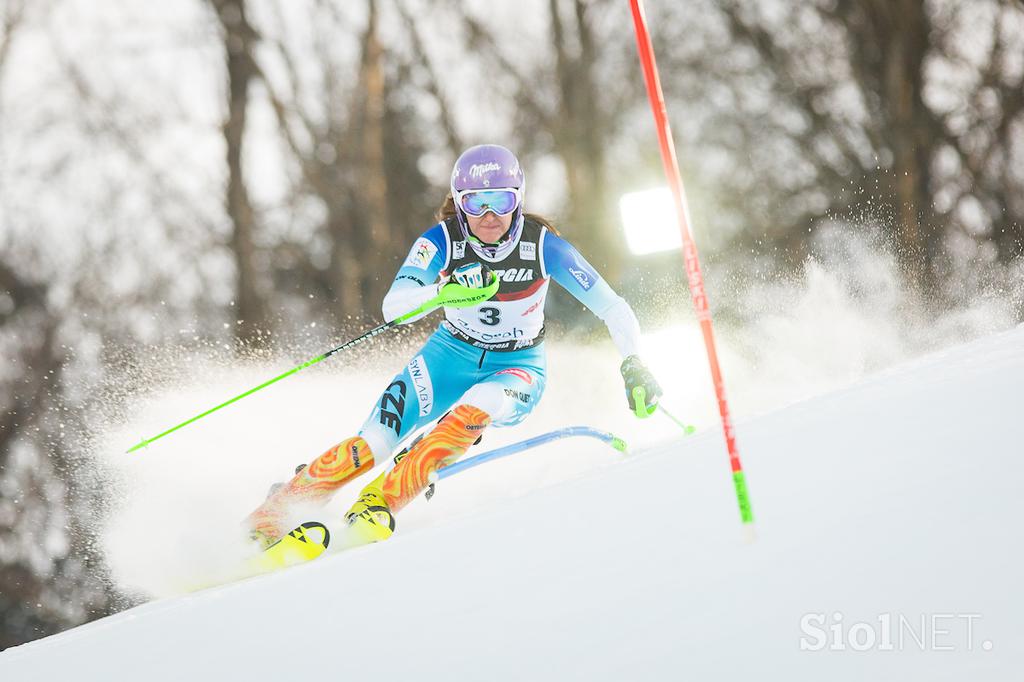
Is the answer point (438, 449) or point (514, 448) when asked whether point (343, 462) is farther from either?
point (514, 448)

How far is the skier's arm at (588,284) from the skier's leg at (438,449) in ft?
1.70

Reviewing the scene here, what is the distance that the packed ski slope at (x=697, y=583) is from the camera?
1703 millimetres

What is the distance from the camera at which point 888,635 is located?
165 centimetres

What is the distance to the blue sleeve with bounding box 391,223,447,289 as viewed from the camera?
475 cm

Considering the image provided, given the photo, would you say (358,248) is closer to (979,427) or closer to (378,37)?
(378,37)

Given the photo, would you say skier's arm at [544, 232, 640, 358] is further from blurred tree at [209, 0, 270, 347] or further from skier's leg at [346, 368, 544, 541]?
blurred tree at [209, 0, 270, 347]

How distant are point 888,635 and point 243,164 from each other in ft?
48.1

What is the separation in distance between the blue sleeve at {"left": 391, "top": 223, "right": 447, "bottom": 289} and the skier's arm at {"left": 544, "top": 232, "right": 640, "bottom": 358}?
1.68 feet

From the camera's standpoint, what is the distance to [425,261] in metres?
4.81

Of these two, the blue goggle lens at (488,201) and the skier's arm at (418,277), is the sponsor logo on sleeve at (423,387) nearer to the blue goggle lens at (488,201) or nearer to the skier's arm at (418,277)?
A: the skier's arm at (418,277)

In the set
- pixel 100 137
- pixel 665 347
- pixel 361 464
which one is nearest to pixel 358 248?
pixel 100 137

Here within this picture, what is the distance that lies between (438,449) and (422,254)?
931mm
